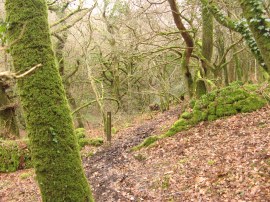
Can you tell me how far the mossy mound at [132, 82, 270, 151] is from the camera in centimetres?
1008

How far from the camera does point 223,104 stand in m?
10.4

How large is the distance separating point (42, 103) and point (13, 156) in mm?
9332

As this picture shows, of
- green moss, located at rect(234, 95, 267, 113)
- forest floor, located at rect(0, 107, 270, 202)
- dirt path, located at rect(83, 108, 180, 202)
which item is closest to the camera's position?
forest floor, located at rect(0, 107, 270, 202)

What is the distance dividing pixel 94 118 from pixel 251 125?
650 inches

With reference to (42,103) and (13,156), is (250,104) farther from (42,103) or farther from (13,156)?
(13,156)

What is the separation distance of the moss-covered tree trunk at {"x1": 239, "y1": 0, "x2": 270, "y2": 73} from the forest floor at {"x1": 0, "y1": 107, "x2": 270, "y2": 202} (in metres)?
2.88

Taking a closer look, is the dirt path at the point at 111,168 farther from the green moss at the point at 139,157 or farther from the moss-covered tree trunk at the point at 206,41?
the moss-covered tree trunk at the point at 206,41

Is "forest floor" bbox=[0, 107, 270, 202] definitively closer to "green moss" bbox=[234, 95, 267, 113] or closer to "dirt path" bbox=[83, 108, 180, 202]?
"dirt path" bbox=[83, 108, 180, 202]

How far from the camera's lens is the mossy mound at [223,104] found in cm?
1008

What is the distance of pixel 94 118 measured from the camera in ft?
77.6

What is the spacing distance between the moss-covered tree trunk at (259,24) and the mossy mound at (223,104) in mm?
7178

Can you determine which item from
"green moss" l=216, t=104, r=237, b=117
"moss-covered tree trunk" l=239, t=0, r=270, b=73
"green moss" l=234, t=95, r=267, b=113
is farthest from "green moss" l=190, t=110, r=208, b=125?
"moss-covered tree trunk" l=239, t=0, r=270, b=73

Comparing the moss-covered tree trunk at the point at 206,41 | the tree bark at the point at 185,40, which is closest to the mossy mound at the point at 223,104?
the moss-covered tree trunk at the point at 206,41

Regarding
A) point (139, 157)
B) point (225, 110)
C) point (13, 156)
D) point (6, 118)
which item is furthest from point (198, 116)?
point (6, 118)
